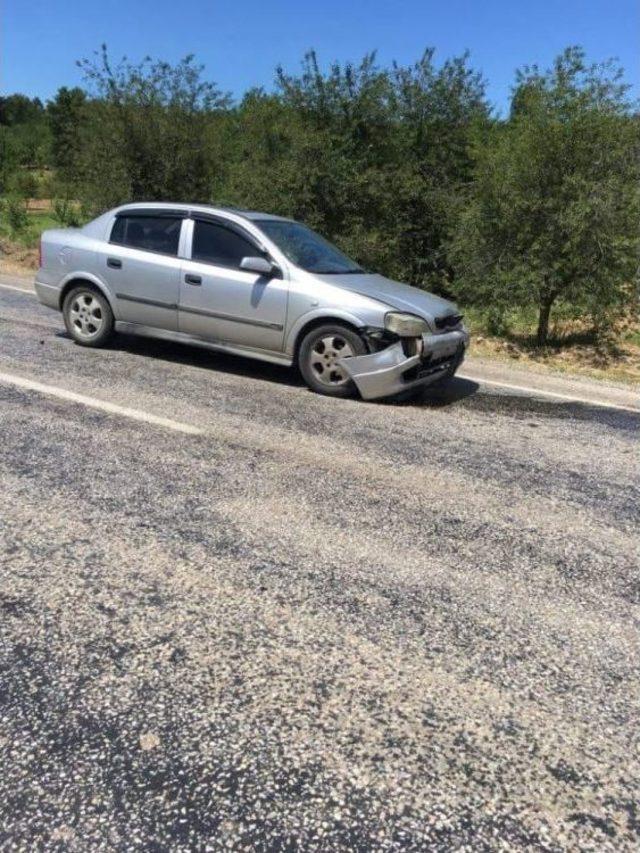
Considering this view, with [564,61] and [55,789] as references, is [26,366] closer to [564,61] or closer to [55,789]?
[55,789]

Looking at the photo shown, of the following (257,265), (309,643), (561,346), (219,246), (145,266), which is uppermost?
(219,246)

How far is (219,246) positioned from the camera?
285 inches

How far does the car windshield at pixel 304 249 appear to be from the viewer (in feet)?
23.4

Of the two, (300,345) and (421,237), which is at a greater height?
(421,237)

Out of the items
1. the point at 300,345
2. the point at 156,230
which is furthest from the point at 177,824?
the point at 156,230

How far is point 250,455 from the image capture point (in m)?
4.79

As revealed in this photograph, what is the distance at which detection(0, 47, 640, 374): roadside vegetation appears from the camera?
10219 millimetres

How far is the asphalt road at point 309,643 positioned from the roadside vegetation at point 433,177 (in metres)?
6.15

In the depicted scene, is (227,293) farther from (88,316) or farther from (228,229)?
(88,316)

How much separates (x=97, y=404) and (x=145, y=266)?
2324mm

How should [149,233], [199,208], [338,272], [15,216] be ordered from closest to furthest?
[338,272] → [199,208] → [149,233] → [15,216]

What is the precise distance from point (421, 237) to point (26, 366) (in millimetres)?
11693

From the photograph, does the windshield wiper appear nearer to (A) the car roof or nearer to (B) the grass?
(A) the car roof

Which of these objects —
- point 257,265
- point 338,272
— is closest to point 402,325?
point 338,272
